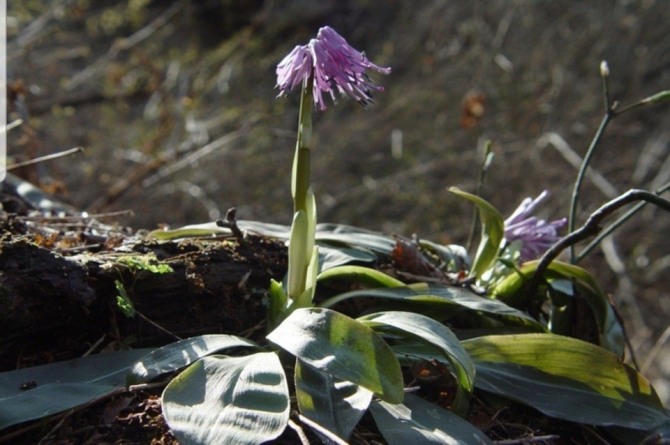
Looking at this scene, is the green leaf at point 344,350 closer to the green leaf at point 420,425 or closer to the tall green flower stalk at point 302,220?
the green leaf at point 420,425

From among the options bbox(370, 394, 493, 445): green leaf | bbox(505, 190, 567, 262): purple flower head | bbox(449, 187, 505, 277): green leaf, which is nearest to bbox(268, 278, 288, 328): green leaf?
bbox(370, 394, 493, 445): green leaf

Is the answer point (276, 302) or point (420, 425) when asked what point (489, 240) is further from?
point (420, 425)

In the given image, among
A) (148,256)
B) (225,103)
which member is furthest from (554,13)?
(148,256)

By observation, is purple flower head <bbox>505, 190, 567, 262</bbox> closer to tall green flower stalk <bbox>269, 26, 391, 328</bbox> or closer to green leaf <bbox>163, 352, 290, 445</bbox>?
tall green flower stalk <bbox>269, 26, 391, 328</bbox>

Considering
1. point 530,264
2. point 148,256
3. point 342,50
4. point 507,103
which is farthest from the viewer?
point 507,103

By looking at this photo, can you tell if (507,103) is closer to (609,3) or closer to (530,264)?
(609,3)

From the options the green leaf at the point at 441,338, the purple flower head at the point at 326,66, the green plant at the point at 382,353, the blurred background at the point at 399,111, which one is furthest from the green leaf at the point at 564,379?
the blurred background at the point at 399,111
